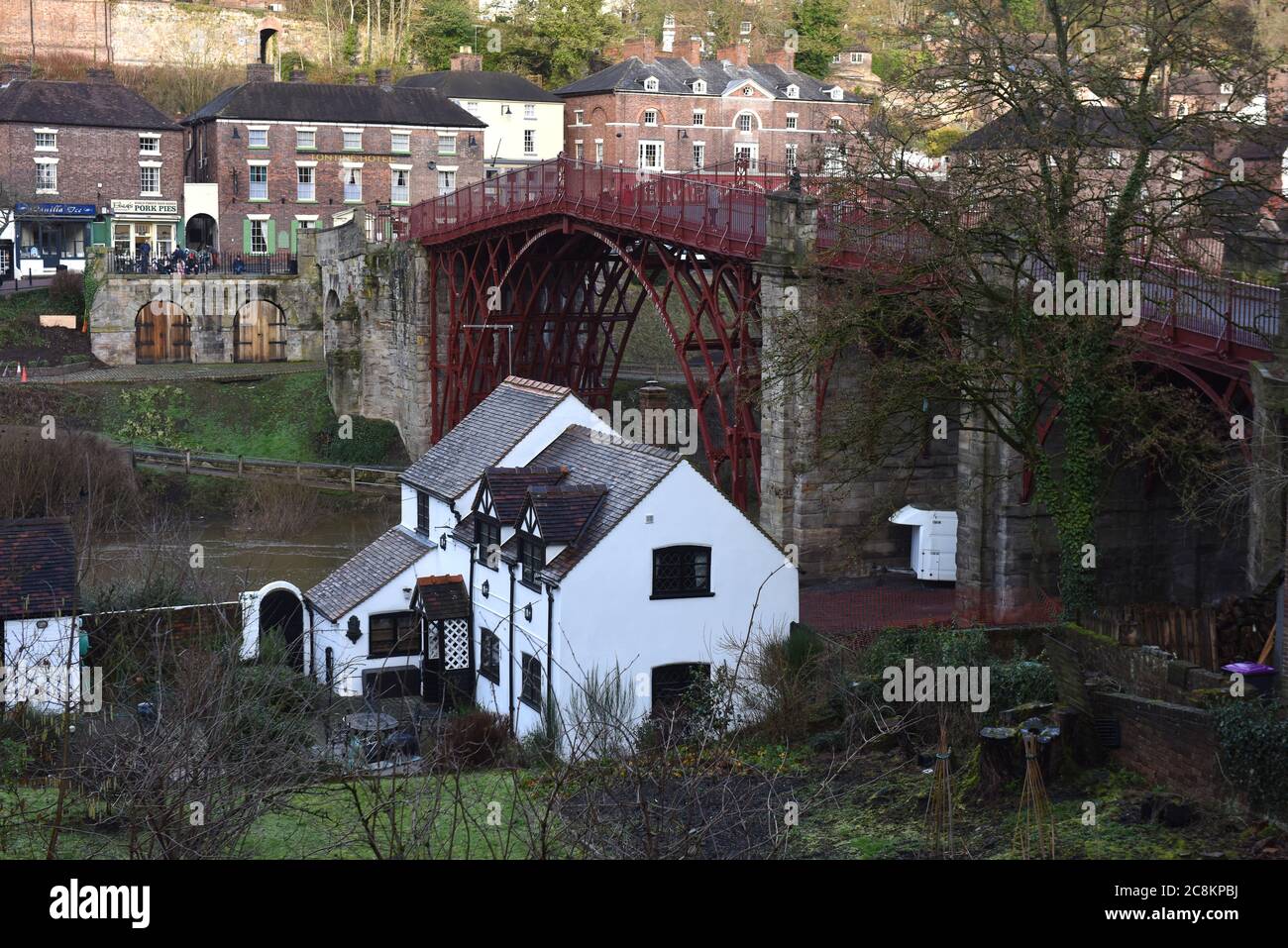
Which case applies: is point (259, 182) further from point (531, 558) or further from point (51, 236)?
point (531, 558)

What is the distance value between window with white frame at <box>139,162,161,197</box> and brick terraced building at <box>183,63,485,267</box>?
1741 millimetres

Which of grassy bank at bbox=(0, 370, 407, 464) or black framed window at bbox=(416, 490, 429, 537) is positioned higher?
grassy bank at bbox=(0, 370, 407, 464)

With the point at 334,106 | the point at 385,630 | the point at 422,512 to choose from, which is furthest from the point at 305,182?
the point at 385,630

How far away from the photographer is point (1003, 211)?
926 inches

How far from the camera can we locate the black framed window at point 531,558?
27594 millimetres

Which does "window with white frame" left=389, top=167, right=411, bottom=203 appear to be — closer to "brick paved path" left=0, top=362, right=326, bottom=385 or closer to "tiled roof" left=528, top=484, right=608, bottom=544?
"brick paved path" left=0, top=362, right=326, bottom=385

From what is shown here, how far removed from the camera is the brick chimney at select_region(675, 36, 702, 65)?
80062mm

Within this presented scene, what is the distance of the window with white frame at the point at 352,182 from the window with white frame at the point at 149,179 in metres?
7.71

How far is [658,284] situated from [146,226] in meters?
23.0

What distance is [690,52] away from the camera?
80500 mm

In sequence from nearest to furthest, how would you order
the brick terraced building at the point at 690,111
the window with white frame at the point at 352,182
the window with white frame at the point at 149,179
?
1. the window with white frame at the point at 149,179
2. the window with white frame at the point at 352,182
3. the brick terraced building at the point at 690,111

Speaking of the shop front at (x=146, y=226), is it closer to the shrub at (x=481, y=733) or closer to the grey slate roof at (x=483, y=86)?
the grey slate roof at (x=483, y=86)

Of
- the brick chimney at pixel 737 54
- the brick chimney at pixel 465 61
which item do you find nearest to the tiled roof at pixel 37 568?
the brick chimney at pixel 465 61

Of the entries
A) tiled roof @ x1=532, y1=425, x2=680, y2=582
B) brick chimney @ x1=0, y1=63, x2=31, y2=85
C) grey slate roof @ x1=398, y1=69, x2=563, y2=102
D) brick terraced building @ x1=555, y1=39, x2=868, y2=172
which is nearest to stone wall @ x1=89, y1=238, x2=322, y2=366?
grey slate roof @ x1=398, y1=69, x2=563, y2=102
